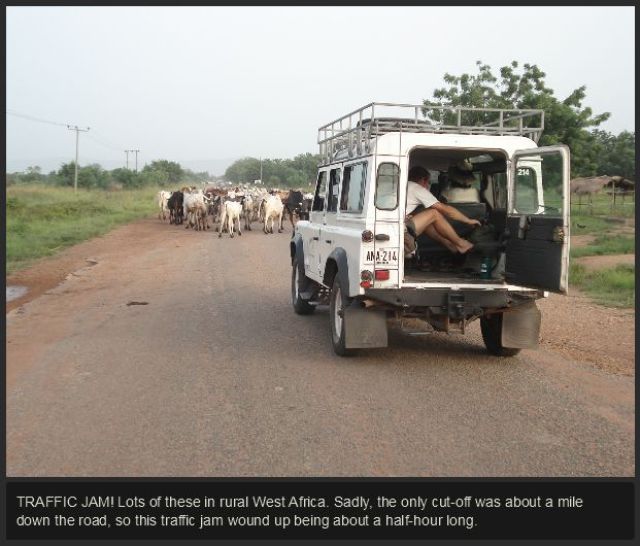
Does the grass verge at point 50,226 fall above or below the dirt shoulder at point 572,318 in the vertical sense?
above

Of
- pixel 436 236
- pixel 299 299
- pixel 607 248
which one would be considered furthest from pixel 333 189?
pixel 607 248

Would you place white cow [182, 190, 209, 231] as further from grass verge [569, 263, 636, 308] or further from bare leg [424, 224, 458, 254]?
bare leg [424, 224, 458, 254]

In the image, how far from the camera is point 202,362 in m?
Result: 8.27

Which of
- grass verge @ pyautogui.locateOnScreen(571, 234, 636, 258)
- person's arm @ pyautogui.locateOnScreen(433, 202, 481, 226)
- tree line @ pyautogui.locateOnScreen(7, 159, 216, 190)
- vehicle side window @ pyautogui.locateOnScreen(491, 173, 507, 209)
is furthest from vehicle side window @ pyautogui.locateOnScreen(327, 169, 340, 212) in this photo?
tree line @ pyautogui.locateOnScreen(7, 159, 216, 190)

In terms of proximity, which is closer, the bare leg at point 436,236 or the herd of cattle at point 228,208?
the bare leg at point 436,236

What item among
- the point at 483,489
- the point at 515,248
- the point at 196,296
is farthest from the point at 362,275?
the point at 196,296

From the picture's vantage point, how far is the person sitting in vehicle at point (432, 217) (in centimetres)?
834

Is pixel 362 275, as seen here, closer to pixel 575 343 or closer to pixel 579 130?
pixel 575 343

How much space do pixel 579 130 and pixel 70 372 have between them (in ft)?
77.8

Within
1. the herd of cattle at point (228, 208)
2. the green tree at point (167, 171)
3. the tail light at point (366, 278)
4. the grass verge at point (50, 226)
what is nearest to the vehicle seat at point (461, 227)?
the tail light at point (366, 278)

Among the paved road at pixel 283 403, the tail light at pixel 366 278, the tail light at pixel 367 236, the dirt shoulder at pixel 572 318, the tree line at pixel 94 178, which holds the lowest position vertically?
the paved road at pixel 283 403

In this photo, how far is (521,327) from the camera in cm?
820

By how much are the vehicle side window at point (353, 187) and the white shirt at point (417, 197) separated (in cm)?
60

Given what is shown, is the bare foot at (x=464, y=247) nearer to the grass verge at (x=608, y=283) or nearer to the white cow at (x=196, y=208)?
the grass verge at (x=608, y=283)
